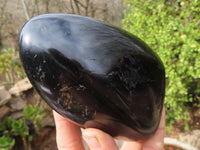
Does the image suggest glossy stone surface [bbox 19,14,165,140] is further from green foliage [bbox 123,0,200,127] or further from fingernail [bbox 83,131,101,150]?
green foliage [bbox 123,0,200,127]

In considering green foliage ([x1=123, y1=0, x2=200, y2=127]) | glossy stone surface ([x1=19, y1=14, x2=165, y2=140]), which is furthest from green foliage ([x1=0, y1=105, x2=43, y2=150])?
green foliage ([x1=123, y1=0, x2=200, y2=127])

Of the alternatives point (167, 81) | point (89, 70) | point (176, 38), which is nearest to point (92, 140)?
point (89, 70)

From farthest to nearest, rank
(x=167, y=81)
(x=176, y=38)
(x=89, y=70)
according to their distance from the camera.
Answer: (x=167, y=81), (x=176, y=38), (x=89, y=70)

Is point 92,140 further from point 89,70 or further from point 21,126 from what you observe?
point 21,126

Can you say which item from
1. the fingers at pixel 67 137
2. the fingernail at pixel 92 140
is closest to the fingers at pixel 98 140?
the fingernail at pixel 92 140

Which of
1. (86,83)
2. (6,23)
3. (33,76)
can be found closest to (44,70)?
(33,76)

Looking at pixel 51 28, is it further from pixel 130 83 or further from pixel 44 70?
pixel 130 83

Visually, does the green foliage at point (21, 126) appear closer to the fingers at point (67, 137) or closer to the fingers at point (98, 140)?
the fingers at point (67, 137)

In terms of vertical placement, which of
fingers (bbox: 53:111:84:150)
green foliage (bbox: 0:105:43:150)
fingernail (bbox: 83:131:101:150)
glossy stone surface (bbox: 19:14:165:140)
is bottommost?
green foliage (bbox: 0:105:43:150)
